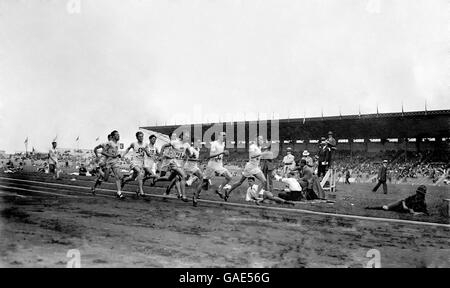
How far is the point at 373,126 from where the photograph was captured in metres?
37.2

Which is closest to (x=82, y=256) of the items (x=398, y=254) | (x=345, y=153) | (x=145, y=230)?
(x=145, y=230)

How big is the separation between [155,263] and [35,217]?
4.24 metres

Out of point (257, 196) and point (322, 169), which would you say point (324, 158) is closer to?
point (322, 169)

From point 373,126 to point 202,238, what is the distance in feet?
113

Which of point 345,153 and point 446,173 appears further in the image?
point 345,153

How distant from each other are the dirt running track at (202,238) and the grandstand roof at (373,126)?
95.3ft

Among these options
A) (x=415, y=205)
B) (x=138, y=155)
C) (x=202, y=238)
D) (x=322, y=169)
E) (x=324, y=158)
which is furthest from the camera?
(x=322, y=169)

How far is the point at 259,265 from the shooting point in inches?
194

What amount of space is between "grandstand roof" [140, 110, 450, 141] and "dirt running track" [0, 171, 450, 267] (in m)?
29.0

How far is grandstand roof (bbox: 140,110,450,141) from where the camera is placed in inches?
1329

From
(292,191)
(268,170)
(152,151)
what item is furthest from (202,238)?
(268,170)
